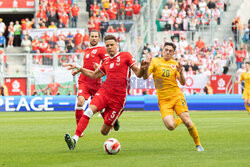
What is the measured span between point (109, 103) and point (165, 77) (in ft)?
3.99

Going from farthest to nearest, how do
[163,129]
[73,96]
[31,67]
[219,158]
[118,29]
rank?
[118,29] < [31,67] < [73,96] < [163,129] < [219,158]

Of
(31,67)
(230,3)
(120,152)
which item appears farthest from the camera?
(230,3)

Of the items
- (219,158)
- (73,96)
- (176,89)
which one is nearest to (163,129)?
(176,89)

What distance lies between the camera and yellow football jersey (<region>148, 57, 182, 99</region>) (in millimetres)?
12062

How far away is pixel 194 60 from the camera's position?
33750 mm

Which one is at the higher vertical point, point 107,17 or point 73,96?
point 107,17

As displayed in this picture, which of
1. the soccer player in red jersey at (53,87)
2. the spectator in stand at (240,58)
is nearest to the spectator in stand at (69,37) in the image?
the soccer player in red jersey at (53,87)

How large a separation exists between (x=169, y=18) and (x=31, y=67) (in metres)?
9.45

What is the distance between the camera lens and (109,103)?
12.1 meters

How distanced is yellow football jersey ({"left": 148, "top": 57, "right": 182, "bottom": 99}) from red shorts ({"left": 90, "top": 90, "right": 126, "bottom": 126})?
0.78 meters

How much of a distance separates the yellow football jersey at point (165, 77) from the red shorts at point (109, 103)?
784mm

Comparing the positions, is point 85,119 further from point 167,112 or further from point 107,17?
point 107,17

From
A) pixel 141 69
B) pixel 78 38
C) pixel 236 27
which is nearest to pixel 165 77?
pixel 141 69

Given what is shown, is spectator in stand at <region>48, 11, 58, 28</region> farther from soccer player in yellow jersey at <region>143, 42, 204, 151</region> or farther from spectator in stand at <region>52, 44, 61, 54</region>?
soccer player in yellow jersey at <region>143, 42, 204, 151</region>
